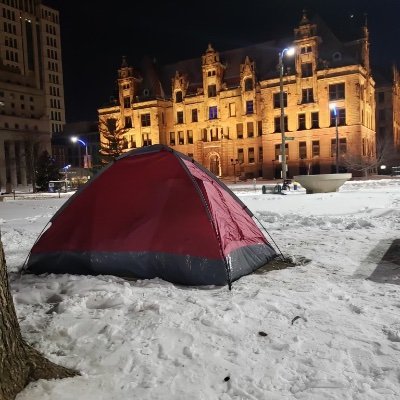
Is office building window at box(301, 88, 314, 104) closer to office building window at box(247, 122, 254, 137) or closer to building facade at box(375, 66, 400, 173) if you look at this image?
office building window at box(247, 122, 254, 137)

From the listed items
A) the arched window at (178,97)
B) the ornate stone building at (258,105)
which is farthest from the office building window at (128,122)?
the arched window at (178,97)

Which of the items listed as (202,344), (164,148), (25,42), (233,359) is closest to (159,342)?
(202,344)

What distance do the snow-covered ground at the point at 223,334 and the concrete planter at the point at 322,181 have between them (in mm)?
16783

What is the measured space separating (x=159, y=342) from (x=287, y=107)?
52694mm

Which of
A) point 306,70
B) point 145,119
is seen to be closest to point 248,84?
point 306,70

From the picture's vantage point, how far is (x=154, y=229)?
20.2ft

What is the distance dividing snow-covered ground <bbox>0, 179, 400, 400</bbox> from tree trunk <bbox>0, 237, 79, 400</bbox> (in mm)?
83

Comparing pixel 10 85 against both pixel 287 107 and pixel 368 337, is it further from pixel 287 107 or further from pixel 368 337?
pixel 368 337

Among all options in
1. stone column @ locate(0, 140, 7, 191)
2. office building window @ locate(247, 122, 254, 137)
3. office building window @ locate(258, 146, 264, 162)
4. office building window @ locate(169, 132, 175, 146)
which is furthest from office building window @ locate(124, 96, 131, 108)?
stone column @ locate(0, 140, 7, 191)

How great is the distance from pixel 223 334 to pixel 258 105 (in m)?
54.5

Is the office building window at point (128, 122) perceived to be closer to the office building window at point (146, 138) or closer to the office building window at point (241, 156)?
the office building window at point (146, 138)

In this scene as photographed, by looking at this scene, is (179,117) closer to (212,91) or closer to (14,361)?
(212,91)

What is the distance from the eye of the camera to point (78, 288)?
5418 mm

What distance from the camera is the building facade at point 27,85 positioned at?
264 feet
